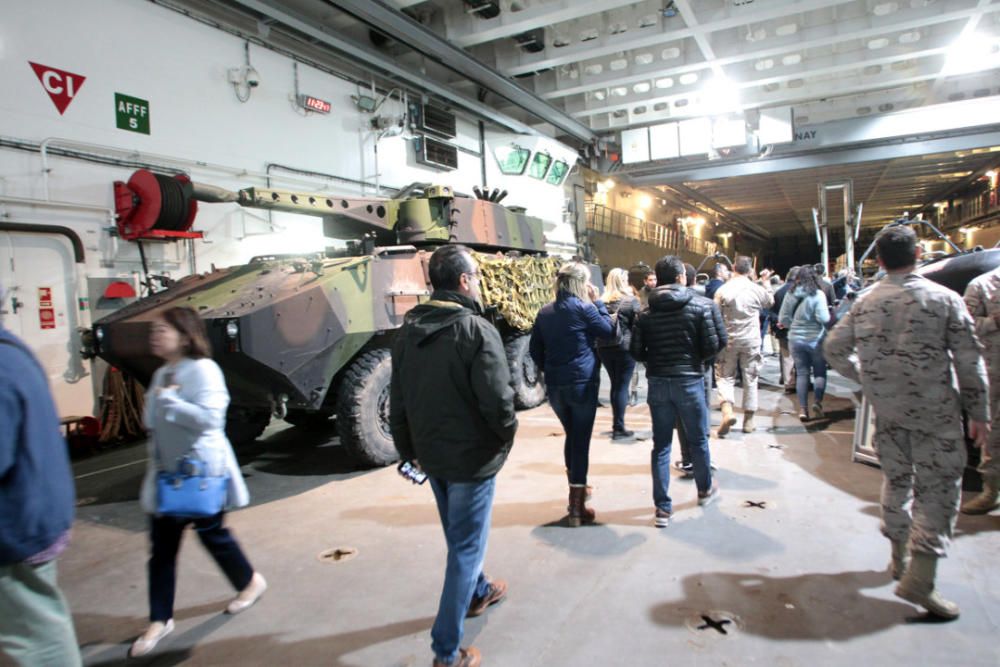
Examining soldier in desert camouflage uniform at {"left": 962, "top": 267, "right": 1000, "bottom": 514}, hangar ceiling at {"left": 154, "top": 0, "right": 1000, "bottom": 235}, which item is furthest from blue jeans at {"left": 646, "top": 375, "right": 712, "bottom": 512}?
hangar ceiling at {"left": 154, "top": 0, "right": 1000, "bottom": 235}

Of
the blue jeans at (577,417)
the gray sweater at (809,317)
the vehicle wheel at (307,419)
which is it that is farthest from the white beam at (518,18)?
the blue jeans at (577,417)

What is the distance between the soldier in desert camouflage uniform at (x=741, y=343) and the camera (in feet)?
19.5

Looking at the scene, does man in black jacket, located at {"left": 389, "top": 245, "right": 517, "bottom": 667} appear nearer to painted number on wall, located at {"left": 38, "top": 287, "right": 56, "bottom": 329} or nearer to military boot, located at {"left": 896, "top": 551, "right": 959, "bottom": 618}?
military boot, located at {"left": 896, "top": 551, "right": 959, "bottom": 618}

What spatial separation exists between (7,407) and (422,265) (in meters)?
4.84

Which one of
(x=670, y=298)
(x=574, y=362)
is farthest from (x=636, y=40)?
(x=574, y=362)

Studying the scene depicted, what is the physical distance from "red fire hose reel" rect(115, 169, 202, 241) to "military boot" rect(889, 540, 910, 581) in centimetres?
735

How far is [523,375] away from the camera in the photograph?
7.96 metres

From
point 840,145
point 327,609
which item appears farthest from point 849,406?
point 840,145

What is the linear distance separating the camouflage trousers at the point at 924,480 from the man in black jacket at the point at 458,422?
180 cm

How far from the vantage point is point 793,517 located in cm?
403

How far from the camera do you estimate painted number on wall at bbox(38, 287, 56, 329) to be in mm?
6957

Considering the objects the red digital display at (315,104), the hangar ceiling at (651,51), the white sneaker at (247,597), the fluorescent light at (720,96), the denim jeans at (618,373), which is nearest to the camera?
the white sneaker at (247,597)

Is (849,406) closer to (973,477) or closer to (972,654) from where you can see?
(973,477)

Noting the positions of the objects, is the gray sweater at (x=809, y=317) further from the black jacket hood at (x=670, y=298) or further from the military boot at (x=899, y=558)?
the military boot at (x=899, y=558)
